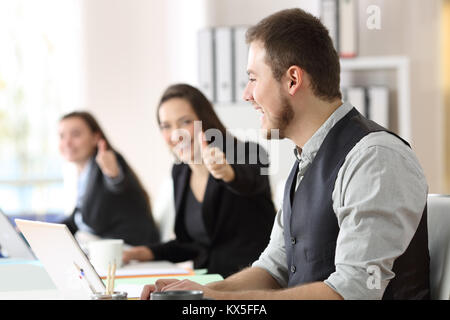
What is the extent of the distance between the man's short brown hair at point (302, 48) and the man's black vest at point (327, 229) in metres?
0.08

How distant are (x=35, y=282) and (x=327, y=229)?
820 millimetres

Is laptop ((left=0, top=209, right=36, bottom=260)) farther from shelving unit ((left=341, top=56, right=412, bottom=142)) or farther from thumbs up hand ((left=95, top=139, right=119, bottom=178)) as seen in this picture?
shelving unit ((left=341, top=56, right=412, bottom=142))

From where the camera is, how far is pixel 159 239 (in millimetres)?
2945

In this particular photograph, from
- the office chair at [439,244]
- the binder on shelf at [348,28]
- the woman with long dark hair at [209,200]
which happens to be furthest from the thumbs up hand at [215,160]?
the binder on shelf at [348,28]

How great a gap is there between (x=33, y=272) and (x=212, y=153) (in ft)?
1.83

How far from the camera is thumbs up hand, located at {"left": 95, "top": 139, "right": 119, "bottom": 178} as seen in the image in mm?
3076

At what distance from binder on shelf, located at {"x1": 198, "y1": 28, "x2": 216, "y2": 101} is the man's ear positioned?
245cm

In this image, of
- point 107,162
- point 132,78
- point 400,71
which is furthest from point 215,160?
point 132,78

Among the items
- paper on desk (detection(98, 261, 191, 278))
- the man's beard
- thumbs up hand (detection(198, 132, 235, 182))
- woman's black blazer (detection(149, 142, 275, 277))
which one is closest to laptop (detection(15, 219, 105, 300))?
paper on desk (detection(98, 261, 191, 278))

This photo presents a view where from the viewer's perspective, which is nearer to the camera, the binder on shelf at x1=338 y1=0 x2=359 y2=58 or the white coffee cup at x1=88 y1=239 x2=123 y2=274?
the white coffee cup at x1=88 y1=239 x2=123 y2=274

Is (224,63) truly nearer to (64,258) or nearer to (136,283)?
(136,283)

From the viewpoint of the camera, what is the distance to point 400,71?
12.9ft

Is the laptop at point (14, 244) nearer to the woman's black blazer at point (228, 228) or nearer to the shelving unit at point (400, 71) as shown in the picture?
the woman's black blazer at point (228, 228)

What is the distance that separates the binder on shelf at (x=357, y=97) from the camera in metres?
3.81
